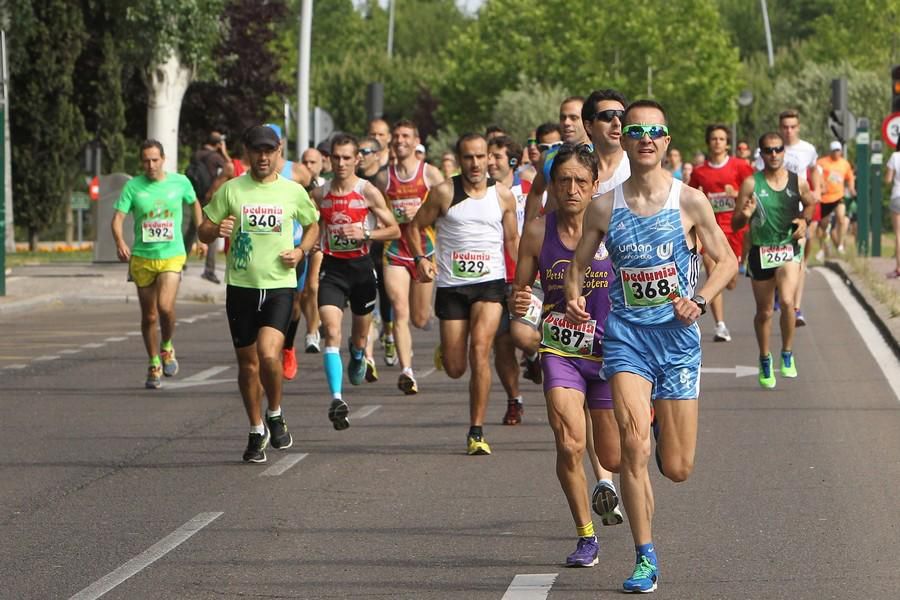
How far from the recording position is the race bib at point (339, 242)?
564 inches

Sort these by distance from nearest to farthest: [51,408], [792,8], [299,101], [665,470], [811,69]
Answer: [665,470] → [51,408] → [299,101] → [811,69] → [792,8]

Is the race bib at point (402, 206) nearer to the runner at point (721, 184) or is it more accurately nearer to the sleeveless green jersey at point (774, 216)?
the sleeveless green jersey at point (774, 216)

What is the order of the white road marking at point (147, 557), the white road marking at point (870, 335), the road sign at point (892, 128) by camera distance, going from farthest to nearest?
the road sign at point (892, 128) → the white road marking at point (870, 335) → the white road marking at point (147, 557)

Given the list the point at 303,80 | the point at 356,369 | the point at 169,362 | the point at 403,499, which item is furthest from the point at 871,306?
the point at 403,499

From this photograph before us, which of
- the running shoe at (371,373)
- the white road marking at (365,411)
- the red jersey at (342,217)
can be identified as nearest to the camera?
the white road marking at (365,411)

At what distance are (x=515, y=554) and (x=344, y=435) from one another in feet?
14.3

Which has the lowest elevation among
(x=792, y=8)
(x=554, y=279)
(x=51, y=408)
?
(x=51, y=408)

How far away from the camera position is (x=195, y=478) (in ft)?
36.3

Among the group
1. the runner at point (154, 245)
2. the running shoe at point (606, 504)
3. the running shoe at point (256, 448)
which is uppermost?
the runner at point (154, 245)

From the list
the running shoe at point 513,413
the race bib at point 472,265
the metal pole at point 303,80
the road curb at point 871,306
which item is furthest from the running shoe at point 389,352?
the metal pole at point 303,80

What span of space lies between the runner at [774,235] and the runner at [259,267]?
4.74 metres

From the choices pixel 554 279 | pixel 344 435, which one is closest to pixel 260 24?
pixel 344 435

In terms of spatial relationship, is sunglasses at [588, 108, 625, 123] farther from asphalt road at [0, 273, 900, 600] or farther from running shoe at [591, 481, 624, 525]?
running shoe at [591, 481, 624, 525]

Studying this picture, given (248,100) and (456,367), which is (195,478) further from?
(248,100)
